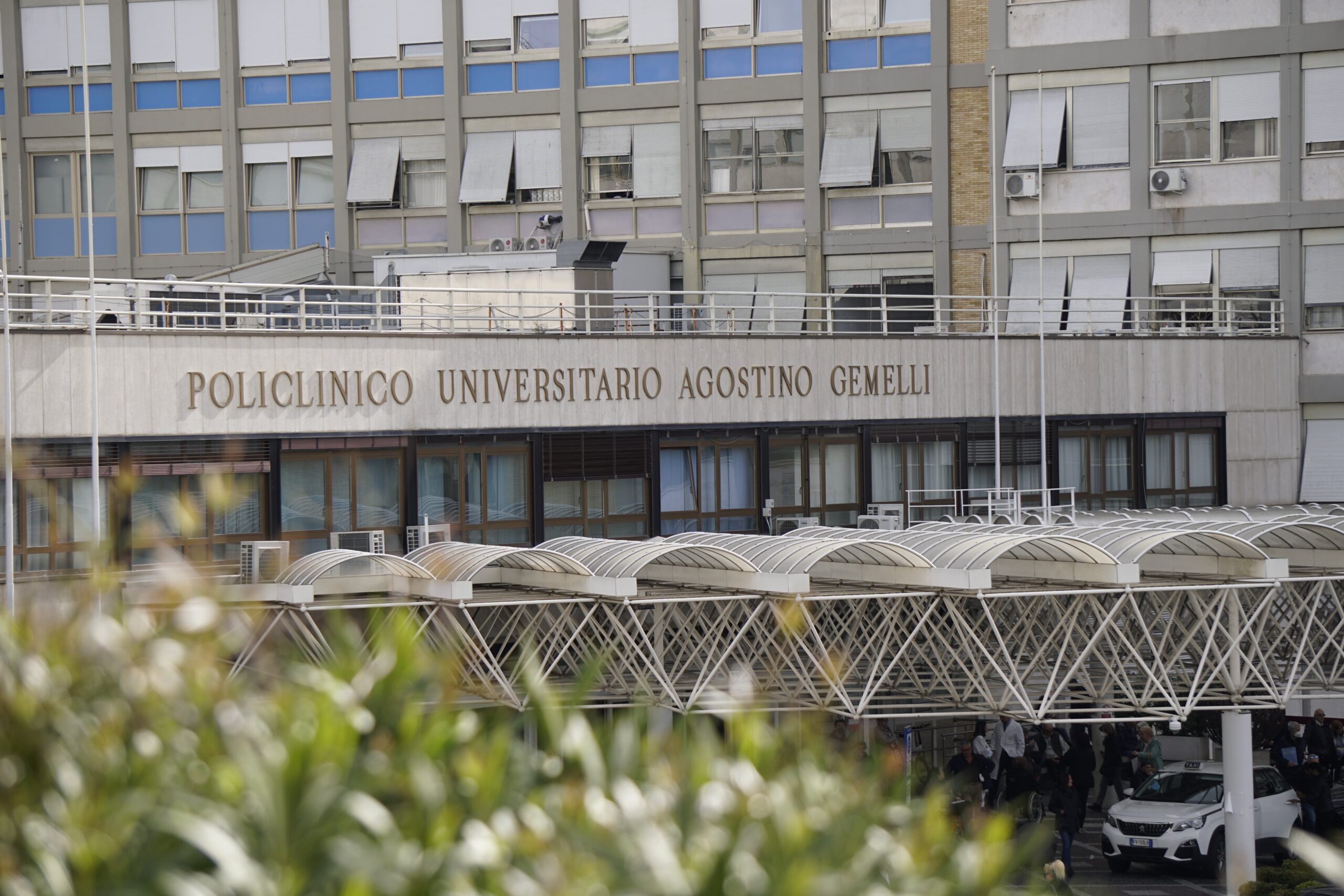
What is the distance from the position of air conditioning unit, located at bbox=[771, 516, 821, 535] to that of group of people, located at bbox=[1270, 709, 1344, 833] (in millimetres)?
7593

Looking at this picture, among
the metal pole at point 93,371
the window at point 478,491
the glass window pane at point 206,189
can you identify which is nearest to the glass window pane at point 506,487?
the window at point 478,491

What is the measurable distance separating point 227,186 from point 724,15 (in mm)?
11139

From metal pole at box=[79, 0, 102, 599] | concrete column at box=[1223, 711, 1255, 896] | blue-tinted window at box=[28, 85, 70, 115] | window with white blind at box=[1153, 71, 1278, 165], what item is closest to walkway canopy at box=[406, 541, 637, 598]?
metal pole at box=[79, 0, 102, 599]

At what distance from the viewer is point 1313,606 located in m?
20.4

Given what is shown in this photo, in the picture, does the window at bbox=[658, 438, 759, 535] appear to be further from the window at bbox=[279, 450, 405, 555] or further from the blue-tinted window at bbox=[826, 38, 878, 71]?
the blue-tinted window at bbox=[826, 38, 878, 71]

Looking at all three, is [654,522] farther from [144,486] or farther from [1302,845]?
[1302,845]

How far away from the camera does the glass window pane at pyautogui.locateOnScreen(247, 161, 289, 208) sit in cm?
3697

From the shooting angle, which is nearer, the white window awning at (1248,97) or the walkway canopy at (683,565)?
the walkway canopy at (683,565)

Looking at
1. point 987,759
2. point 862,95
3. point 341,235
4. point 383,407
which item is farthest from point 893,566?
point 341,235

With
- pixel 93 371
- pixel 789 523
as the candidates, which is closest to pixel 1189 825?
pixel 789 523

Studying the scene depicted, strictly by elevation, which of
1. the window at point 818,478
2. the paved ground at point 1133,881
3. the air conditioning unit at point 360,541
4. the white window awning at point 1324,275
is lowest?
the paved ground at point 1133,881

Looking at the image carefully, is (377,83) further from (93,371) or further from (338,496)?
(93,371)

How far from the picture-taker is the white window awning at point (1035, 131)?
32.9 metres

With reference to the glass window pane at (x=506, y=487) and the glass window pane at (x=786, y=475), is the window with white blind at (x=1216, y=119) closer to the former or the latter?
the glass window pane at (x=786, y=475)
